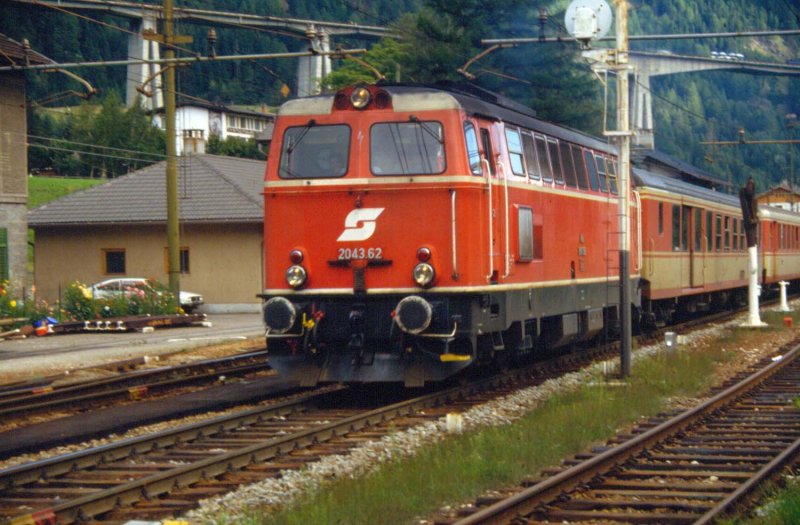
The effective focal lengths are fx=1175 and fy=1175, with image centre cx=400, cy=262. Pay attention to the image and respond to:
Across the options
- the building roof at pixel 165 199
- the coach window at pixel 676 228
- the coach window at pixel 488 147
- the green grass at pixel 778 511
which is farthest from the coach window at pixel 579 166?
the building roof at pixel 165 199

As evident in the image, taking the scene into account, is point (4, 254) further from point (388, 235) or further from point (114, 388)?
point (388, 235)

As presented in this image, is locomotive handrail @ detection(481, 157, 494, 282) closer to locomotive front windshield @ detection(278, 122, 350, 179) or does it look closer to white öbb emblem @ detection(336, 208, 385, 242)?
white öbb emblem @ detection(336, 208, 385, 242)

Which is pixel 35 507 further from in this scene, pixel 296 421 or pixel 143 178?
pixel 143 178

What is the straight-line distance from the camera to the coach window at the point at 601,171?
1881cm

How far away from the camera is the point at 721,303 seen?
32.2m

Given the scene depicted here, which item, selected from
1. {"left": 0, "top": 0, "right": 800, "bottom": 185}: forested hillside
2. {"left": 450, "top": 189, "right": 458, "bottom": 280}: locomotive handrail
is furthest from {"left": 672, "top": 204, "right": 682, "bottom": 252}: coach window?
{"left": 0, "top": 0, "right": 800, "bottom": 185}: forested hillside

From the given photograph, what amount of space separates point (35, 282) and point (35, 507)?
1317 inches

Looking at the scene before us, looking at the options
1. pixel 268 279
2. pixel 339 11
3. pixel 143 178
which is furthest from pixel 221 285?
pixel 339 11

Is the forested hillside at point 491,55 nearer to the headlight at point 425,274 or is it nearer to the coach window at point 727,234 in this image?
the coach window at point 727,234

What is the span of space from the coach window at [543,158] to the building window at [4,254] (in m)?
22.9

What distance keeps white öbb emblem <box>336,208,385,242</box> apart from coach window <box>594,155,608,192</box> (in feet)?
21.0

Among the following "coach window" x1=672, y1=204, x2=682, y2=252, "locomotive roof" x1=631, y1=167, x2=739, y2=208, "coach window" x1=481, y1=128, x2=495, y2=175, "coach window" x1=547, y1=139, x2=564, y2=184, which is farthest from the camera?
"coach window" x1=672, y1=204, x2=682, y2=252

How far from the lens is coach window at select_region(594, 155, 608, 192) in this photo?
741 inches

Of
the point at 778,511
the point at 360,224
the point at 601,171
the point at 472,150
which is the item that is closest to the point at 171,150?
the point at 601,171
